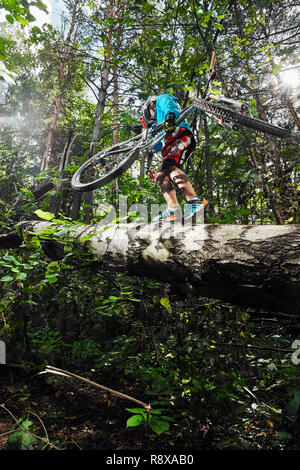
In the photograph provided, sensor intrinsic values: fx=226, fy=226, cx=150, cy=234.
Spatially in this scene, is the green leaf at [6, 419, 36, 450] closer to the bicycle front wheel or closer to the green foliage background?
the green foliage background

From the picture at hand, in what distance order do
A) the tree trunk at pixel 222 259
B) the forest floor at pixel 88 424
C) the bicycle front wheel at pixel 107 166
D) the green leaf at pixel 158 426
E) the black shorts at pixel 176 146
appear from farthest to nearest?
the bicycle front wheel at pixel 107 166 → the black shorts at pixel 176 146 → the forest floor at pixel 88 424 → the tree trunk at pixel 222 259 → the green leaf at pixel 158 426

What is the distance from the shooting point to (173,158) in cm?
314

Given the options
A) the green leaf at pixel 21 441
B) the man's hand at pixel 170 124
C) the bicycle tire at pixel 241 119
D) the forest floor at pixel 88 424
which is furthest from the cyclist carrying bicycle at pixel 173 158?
the green leaf at pixel 21 441

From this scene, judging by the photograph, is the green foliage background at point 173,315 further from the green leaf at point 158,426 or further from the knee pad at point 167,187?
the knee pad at point 167,187

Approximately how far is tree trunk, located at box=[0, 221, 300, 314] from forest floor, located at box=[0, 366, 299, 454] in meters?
0.94

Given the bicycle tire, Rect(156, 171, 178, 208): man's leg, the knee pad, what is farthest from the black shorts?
the bicycle tire

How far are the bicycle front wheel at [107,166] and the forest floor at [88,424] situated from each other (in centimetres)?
256

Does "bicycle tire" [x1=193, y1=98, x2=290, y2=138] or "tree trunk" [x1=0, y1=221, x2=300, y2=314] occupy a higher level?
"bicycle tire" [x1=193, y1=98, x2=290, y2=138]

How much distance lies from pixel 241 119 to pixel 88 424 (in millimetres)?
3696

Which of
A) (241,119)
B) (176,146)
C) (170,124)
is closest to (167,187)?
(176,146)

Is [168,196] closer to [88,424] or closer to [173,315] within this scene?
[173,315]

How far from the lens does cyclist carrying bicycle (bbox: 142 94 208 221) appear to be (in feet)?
9.32

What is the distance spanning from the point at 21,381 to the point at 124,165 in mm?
3594

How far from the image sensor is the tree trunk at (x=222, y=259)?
4.13 ft
